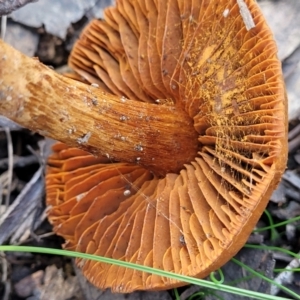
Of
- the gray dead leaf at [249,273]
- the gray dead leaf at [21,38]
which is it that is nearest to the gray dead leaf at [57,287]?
the gray dead leaf at [249,273]

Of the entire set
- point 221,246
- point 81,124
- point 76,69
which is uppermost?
point 76,69

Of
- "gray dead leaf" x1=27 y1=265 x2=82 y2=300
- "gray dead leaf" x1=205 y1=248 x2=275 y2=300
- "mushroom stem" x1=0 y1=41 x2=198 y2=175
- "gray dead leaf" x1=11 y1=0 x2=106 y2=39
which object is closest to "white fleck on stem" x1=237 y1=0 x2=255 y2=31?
"mushroom stem" x1=0 y1=41 x2=198 y2=175

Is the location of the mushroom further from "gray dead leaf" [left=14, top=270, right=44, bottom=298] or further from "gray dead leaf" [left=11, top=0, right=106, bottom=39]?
"gray dead leaf" [left=11, top=0, right=106, bottom=39]

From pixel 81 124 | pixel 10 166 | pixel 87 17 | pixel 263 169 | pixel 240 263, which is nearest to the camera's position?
pixel 263 169

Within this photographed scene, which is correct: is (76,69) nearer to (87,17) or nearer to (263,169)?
(87,17)

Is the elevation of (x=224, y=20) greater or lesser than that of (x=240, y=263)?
greater

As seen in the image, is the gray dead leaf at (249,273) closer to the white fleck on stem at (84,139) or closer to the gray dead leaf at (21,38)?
the white fleck on stem at (84,139)

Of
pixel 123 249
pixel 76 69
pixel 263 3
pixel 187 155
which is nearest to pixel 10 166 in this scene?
pixel 76 69
